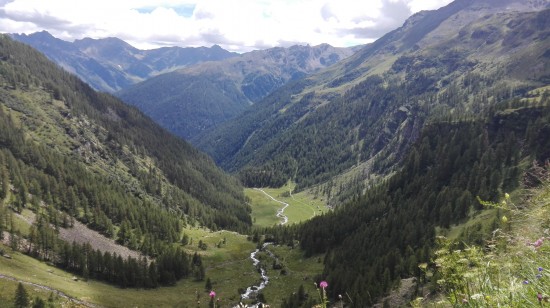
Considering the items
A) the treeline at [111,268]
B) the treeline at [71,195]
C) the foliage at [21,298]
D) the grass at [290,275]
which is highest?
the treeline at [71,195]

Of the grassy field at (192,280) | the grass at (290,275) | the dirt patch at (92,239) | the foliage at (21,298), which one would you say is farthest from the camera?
the dirt patch at (92,239)

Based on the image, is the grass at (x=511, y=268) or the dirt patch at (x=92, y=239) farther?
the dirt patch at (x=92, y=239)

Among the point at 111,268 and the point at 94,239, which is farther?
the point at 94,239

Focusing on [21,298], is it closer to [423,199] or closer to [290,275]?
[290,275]

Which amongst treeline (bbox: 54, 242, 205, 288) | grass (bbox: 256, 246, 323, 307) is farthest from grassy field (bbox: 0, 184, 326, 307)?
treeline (bbox: 54, 242, 205, 288)

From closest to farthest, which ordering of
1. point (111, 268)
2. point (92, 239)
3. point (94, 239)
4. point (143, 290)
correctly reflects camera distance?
point (111, 268) → point (143, 290) → point (92, 239) → point (94, 239)

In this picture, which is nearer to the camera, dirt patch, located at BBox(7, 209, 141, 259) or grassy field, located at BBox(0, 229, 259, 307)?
grassy field, located at BBox(0, 229, 259, 307)

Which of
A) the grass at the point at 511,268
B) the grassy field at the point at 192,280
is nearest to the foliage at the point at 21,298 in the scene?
the grassy field at the point at 192,280

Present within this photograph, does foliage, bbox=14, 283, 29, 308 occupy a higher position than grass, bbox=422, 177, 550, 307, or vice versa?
grass, bbox=422, 177, 550, 307

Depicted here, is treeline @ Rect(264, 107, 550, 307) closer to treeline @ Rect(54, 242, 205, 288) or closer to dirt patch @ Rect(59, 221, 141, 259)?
treeline @ Rect(54, 242, 205, 288)

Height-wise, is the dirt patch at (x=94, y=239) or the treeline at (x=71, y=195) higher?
the treeline at (x=71, y=195)

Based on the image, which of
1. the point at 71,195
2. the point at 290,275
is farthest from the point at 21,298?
the point at 71,195

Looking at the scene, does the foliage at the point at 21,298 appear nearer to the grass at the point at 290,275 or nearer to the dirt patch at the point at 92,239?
the grass at the point at 290,275
